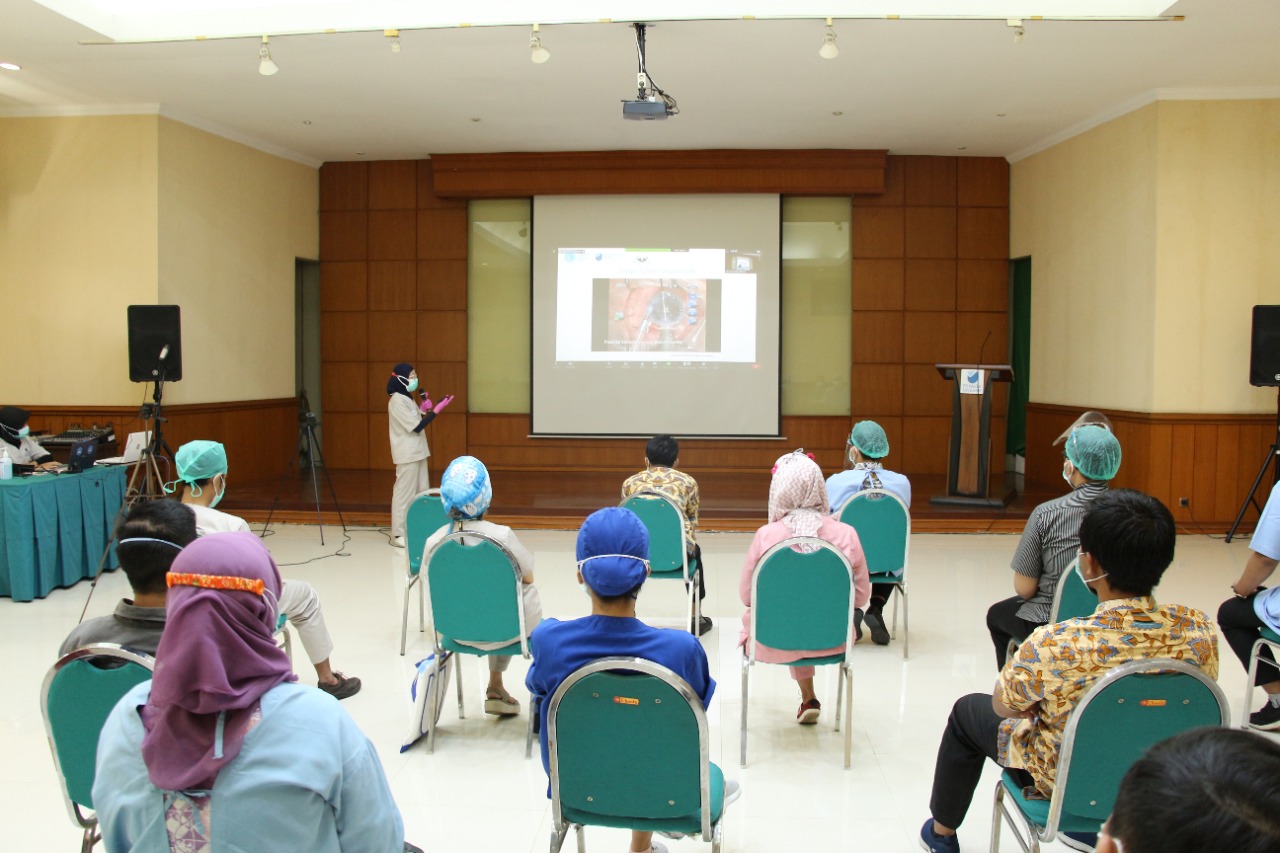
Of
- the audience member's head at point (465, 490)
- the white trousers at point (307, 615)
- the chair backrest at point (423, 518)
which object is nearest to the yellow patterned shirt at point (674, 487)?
the chair backrest at point (423, 518)

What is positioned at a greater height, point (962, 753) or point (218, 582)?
point (218, 582)

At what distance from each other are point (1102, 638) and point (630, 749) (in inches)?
41.1

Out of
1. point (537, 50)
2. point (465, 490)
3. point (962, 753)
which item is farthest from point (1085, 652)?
point (537, 50)

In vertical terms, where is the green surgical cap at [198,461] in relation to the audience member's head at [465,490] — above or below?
above

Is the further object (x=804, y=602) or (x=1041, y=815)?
(x=804, y=602)

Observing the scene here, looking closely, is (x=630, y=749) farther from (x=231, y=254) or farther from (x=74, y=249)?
(x=231, y=254)

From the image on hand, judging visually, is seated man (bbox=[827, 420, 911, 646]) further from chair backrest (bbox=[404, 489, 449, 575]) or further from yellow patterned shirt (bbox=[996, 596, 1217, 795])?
yellow patterned shirt (bbox=[996, 596, 1217, 795])

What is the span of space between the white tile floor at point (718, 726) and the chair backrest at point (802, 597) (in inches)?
18.5

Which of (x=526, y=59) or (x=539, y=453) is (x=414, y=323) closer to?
(x=539, y=453)

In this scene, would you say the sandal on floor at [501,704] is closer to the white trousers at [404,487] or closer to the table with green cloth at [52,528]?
the table with green cloth at [52,528]

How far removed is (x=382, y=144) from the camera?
961cm

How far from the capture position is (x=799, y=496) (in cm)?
346

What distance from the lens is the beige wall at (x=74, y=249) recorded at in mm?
8055

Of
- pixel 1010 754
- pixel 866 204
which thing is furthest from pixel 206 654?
pixel 866 204
